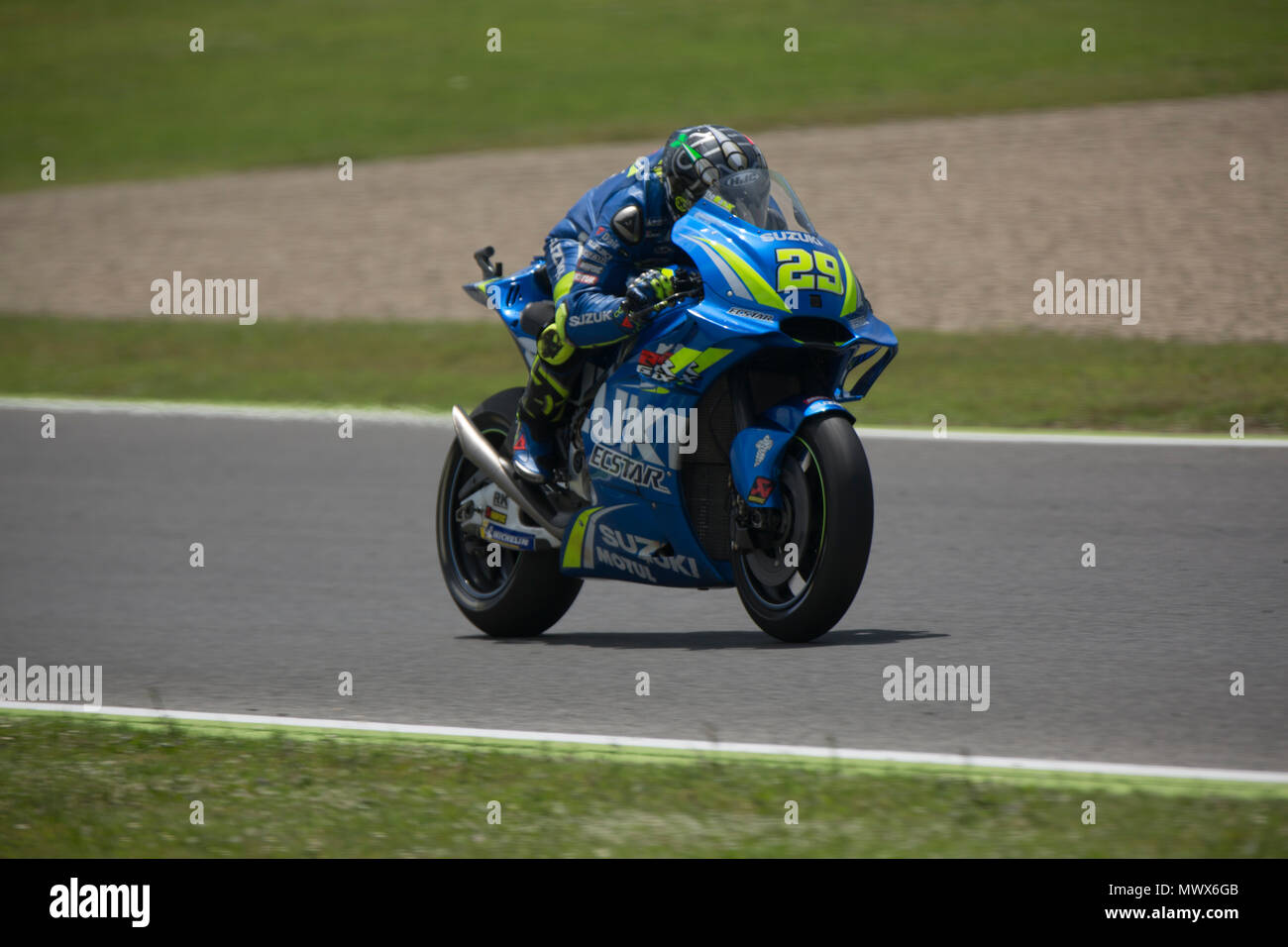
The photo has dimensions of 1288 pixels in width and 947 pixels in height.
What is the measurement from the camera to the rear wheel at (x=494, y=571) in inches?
299

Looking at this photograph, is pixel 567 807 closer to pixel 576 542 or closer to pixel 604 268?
pixel 576 542

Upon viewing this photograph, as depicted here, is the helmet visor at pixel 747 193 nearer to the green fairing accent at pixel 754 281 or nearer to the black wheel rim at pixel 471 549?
the green fairing accent at pixel 754 281

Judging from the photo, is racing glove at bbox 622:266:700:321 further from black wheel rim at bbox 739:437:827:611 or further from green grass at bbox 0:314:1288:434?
green grass at bbox 0:314:1288:434

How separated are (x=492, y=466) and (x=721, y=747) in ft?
7.23

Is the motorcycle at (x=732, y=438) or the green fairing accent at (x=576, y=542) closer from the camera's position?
the motorcycle at (x=732, y=438)

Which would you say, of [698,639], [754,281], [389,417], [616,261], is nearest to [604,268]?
[616,261]

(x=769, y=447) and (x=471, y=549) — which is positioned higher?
(x=769, y=447)

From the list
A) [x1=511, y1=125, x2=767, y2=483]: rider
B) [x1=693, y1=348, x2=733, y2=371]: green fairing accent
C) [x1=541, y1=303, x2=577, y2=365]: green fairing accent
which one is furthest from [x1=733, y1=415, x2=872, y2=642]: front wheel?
[x1=541, y1=303, x2=577, y2=365]: green fairing accent

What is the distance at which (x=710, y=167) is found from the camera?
6.83 m

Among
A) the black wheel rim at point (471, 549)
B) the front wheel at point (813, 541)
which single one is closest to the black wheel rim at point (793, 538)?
the front wheel at point (813, 541)

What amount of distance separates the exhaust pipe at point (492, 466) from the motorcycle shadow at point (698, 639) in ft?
1.44

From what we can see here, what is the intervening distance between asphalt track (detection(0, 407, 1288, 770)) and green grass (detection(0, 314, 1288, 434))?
145cm

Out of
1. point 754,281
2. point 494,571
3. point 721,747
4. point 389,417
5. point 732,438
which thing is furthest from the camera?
point 389,417

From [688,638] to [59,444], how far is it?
22.1 ft
